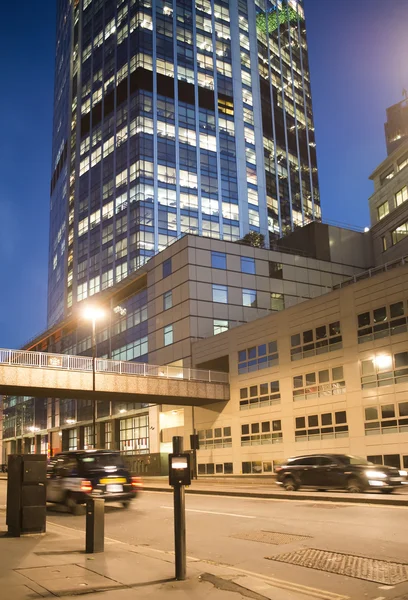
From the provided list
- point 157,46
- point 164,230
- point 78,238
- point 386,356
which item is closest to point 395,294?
point 386,356

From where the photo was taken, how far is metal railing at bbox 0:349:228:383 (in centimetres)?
3659

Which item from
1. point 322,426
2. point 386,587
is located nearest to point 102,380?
point 322,426

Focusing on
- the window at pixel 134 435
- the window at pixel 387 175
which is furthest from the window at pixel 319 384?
the window at pixel 387 175

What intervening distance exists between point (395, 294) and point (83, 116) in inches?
3729

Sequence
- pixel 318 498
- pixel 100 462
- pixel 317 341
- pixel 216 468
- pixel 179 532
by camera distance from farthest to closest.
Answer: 1. pixel 216 468
2. pixel 317 341
3. pixel 318 498
4. pixel 100 462
5. pixel 179 532

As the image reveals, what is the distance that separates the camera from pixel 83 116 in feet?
379

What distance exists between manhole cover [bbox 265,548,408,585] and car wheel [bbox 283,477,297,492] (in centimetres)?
1416

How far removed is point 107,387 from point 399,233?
31249 mm

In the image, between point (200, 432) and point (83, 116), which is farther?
point (83, 116)

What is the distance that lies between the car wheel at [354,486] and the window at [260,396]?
67.0ft

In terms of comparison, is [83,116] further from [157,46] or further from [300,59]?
[300,59]

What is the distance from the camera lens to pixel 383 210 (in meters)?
59.2

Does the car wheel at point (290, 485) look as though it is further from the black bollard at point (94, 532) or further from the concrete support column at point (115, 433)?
the concrete support column at point (115, 433)

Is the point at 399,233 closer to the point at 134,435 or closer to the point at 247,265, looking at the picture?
the point at 247,265
